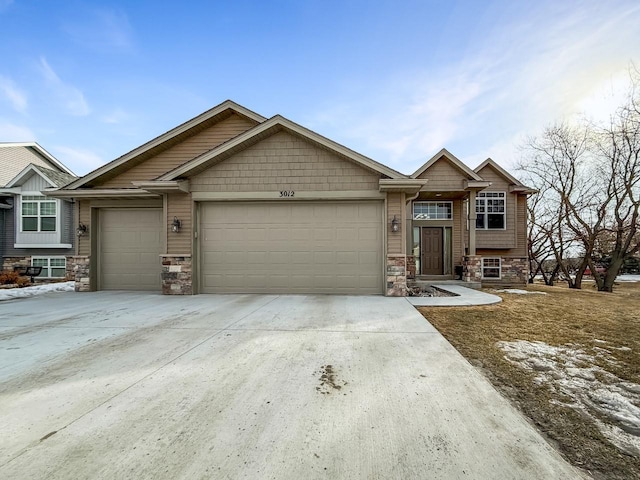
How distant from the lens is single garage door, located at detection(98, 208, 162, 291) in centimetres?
928

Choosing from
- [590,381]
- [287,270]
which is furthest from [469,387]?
[287,270]

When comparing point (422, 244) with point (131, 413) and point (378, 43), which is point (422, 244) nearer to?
point (378, 43)

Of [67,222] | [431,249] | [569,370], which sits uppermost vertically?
[67,222]

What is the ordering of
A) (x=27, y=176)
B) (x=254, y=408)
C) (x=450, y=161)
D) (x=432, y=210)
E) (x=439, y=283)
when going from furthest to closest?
1. (x=27, y=176)
2. (x=432, y=210)
3. (x=439, y=283)
4. (x=450, y=161)
5. (x=254, y=408)

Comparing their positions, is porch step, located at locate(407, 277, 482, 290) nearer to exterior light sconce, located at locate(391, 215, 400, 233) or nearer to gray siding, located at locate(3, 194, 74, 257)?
exterior light sconce, located at locate(391, 215, 400, 233)

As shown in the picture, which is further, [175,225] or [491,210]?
[491,210]

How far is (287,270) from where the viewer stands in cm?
819

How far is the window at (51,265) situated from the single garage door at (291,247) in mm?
10467

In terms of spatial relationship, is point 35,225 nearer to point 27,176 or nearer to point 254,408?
point 27,176

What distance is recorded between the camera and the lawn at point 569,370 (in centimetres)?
201

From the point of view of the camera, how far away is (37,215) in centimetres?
1359

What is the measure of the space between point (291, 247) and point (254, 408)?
589 centimetres

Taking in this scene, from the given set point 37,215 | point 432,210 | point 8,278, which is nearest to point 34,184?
point 37,215

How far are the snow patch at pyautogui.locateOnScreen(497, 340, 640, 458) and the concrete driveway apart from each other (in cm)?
64
